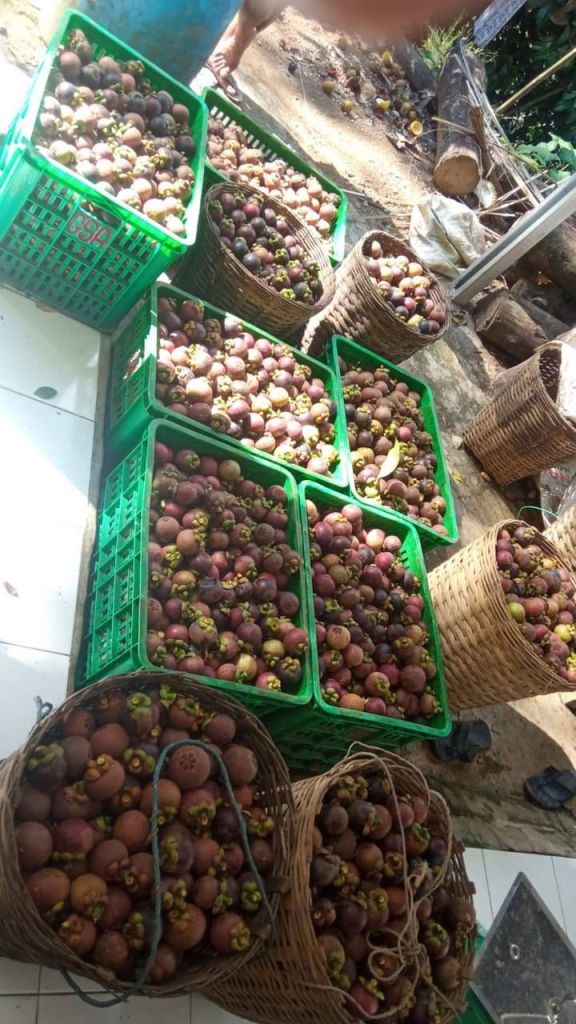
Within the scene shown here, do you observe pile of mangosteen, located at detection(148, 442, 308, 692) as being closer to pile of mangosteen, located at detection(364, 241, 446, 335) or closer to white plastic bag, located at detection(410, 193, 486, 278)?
pile of mangosteen, located at detection(364, 241, 446, 335)

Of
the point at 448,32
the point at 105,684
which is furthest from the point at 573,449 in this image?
the point at 448,32

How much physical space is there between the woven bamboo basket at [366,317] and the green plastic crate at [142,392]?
2.30 ft

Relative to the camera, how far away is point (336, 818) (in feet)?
5.10

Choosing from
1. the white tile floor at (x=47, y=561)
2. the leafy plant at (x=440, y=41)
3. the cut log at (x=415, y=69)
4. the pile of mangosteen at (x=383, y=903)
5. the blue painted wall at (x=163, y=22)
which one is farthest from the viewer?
the leafy plant at (x=440, y=41)

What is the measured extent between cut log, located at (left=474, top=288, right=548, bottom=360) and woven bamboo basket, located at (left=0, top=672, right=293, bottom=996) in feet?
13.2

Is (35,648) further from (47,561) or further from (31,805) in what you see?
(31,805)

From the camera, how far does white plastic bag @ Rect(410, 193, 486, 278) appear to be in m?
4.79

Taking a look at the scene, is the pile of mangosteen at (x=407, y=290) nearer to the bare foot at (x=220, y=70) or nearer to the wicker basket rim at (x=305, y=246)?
the wicker basket rim at (x=305, y=246)

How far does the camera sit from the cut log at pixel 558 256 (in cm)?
508

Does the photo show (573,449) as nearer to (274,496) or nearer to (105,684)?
(274,496)

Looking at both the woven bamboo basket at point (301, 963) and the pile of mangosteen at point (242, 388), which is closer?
the woven bamboo basket at point (301, 963)

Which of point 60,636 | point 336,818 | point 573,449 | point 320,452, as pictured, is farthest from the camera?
point 573,449

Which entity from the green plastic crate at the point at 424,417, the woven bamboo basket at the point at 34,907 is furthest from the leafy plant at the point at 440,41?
the woven bamboo basket at the point at 34,907

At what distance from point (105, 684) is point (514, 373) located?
327 centimetres
